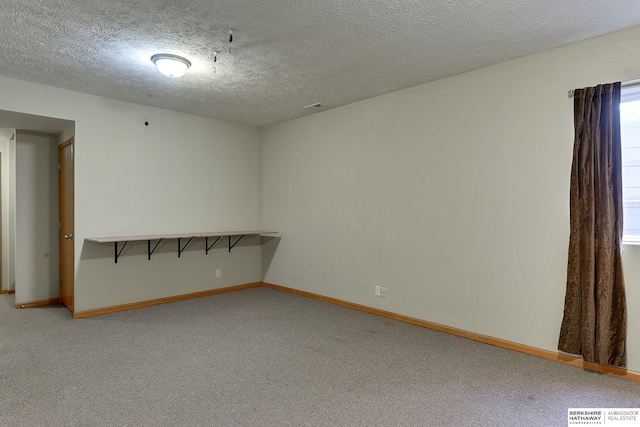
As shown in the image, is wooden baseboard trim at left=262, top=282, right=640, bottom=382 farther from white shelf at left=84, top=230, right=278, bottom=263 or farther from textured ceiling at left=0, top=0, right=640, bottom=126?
textured ceiling at left=0, top=0, right=640, bottom=126

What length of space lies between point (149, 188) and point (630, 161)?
499cm

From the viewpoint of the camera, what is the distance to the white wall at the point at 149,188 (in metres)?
4.23

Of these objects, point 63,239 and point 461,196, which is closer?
point 461,196

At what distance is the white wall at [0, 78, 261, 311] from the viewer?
13.9ft

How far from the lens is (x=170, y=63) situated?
10.3ft

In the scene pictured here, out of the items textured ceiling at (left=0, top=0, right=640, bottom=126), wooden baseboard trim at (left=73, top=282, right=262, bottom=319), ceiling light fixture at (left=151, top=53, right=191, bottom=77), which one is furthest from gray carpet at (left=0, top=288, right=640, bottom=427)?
textured ceiling at (left=0, top=0, right=640, bottom=126)

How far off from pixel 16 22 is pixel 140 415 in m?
2.81

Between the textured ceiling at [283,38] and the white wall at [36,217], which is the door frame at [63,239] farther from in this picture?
the textured ceiling at [283,38]

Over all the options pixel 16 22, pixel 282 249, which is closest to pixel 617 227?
pixel 282 249

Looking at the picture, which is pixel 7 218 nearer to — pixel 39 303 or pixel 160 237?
pixel 39 303

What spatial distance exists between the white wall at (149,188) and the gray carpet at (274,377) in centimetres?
73

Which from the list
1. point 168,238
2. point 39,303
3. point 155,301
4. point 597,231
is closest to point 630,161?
point 597,231

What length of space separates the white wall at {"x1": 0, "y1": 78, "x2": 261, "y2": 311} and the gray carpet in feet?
2.40

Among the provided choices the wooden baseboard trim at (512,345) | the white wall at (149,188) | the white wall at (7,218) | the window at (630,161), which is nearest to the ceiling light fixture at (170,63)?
the white wall at (149,188)
